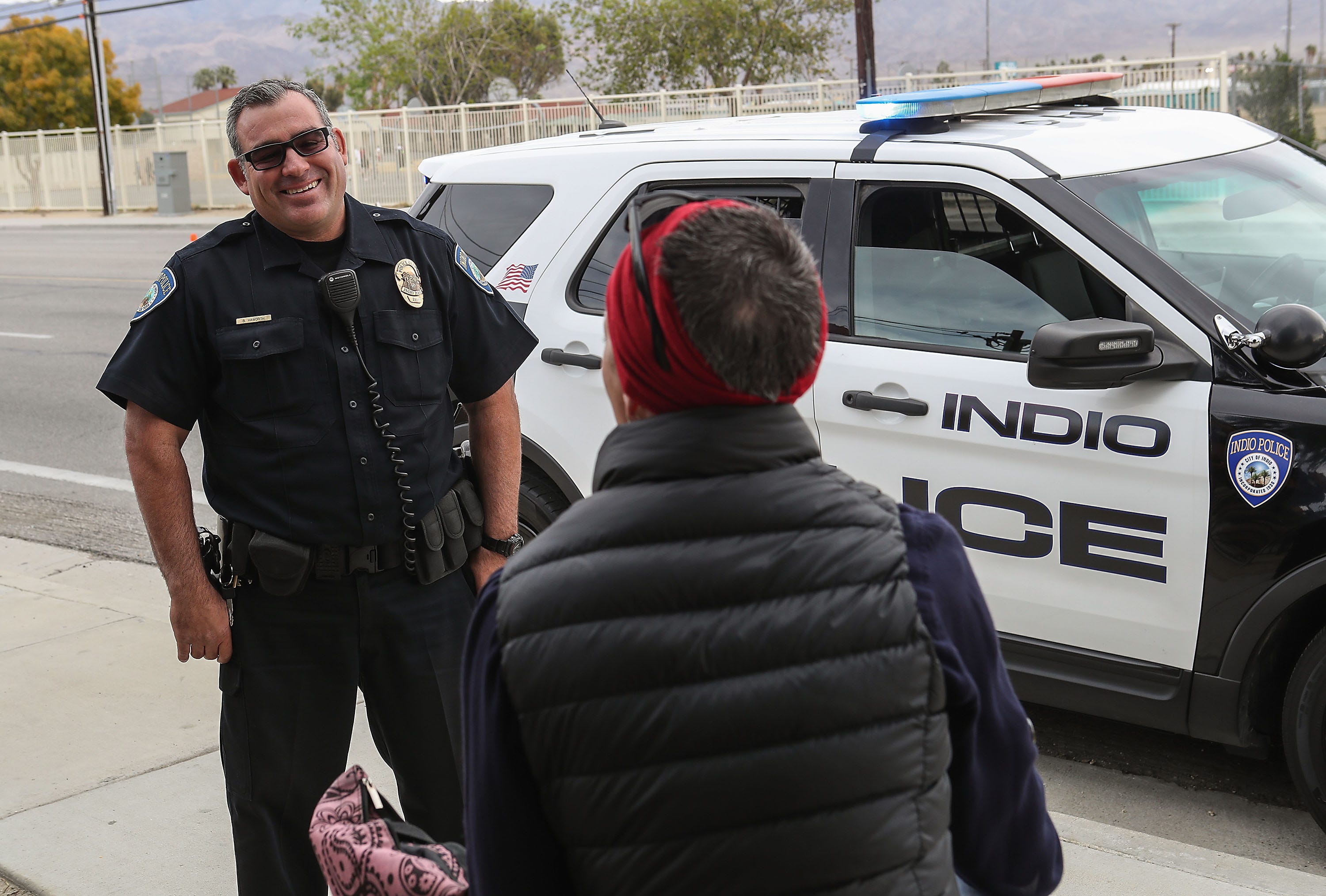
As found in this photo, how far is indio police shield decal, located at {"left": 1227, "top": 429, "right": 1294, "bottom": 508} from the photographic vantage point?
3.13 meters

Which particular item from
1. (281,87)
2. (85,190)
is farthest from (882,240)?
(85,190)

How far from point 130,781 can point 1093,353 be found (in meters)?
2.91

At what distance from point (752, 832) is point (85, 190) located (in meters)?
40.2

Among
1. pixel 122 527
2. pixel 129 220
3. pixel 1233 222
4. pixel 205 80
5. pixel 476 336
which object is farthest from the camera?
pixel 205 80

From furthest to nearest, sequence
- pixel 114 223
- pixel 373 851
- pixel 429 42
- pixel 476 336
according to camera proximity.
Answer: pixel 429 42 < pixel 114 223 < pixel 476 336 < pixel 373 851

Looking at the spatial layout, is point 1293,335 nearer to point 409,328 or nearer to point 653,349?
point 409,328

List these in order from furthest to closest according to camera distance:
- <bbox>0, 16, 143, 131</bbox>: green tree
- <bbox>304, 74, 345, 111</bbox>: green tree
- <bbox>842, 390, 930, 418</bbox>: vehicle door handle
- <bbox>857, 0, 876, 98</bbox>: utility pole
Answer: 1. <bbox>304, 74, 345, 111</bbox>: green tree
2. <bbox>0, 16, 143, 131</bbox>: green tree
3. <bbox>857, 0, 876, 98</bbox>: utility pole
4. <bbox>842, 390, 930, 418</bbox>: vehicle door handle

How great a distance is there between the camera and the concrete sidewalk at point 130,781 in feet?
10.3

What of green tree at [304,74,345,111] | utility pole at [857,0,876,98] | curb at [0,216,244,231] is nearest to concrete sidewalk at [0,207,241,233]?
curb at [0,216,244,231]

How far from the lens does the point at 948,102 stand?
389 centimetres

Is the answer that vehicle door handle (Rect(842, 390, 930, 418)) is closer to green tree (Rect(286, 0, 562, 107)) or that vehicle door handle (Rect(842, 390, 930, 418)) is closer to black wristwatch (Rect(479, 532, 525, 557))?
black wristwatch (Rect(479, 532, 525, 557))

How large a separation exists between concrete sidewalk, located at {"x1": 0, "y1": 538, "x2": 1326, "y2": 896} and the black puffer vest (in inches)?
78.6

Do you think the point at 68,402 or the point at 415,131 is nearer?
the point at 68,402

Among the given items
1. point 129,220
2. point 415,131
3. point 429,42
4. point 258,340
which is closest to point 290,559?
point 258,340
